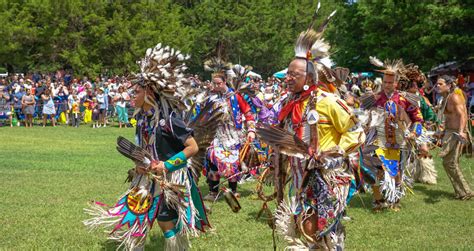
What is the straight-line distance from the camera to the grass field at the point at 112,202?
584 centimetres

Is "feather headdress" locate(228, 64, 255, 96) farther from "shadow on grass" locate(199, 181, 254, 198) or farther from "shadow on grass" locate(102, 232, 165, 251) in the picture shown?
"shadow on grass" locate(102, 232, 165, 251)

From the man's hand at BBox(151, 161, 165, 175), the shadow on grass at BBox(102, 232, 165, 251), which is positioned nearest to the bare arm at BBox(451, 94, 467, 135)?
the shadow on grass at BBox(102, 232, 165, 251)

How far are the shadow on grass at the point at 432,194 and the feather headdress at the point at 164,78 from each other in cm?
519

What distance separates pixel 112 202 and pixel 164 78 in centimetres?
368

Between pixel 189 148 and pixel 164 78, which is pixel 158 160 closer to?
pixel 189 148

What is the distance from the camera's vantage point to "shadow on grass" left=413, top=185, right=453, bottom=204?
8413mm

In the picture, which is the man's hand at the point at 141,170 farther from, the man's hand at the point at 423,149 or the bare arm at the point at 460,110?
the bare arm at the point at 460,110

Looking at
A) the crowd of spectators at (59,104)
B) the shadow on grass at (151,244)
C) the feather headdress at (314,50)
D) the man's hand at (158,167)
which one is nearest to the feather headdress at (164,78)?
the man's hand at (158,167)

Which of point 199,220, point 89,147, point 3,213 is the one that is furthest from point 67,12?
point 199,220

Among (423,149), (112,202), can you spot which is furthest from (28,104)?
(423,149)

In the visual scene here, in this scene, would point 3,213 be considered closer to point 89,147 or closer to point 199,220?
point 199,220

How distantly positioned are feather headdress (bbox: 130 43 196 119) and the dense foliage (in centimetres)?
1368

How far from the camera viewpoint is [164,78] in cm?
455

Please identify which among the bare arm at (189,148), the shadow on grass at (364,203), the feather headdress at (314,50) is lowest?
the shadow on grass at (364,203)
